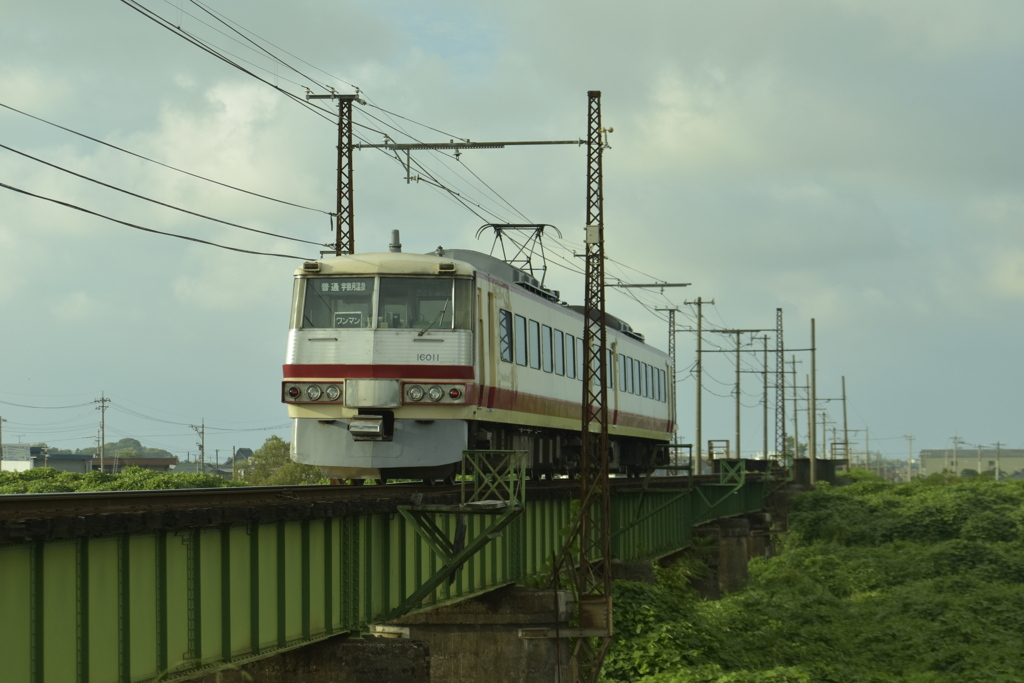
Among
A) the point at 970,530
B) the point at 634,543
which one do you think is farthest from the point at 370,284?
the point at 970,530

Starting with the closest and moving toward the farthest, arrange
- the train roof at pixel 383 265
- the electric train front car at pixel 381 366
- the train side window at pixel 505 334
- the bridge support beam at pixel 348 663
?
the bridge support beam at pixel 348 663
the electric train front car at pixel 381 366
the train roof at pixel 383 265
the train side window at pixel 505 334

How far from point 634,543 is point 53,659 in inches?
999

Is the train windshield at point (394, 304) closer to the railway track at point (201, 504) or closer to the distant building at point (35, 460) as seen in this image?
the railway track at point (201, 504)

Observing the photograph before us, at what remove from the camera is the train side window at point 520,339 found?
71.1ft

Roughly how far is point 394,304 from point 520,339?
3582 millimetres

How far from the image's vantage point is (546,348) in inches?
945

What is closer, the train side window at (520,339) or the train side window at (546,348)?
the train side window at (520,339)

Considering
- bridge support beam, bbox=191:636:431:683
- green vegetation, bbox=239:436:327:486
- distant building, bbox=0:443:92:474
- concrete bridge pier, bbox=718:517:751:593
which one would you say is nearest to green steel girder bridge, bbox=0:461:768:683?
bridge support beam, bbox=191:636:431:683

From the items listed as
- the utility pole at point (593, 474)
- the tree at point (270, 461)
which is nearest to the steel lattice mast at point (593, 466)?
the utility pole at point (593, 474)

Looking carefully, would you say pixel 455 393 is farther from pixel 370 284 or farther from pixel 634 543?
pixel 634 543

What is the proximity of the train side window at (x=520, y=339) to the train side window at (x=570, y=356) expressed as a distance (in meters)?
3.35

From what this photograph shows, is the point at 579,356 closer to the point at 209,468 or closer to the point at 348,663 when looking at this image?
the point at 348,663

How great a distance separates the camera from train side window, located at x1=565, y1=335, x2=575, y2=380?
25609 millimetres

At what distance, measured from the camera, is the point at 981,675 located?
32.2m
